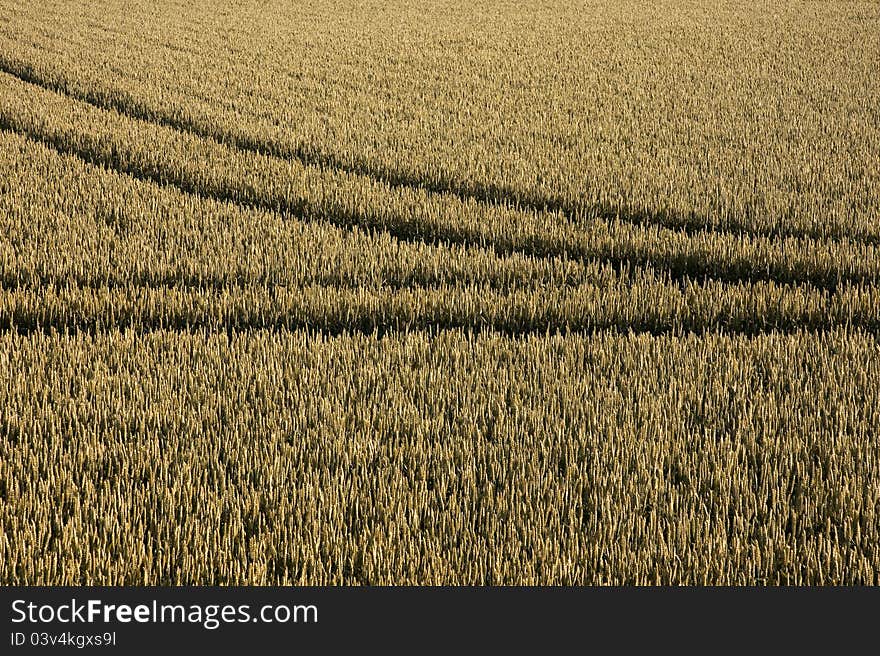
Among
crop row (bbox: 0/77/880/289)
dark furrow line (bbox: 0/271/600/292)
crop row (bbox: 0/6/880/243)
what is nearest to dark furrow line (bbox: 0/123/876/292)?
crop row (bbox: 0/77/880/289)

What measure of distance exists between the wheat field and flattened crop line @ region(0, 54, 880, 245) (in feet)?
0.15

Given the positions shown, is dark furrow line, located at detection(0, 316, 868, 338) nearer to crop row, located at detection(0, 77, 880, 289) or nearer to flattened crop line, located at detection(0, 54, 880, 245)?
crop row, located at detection(0, 77, 880, 289)

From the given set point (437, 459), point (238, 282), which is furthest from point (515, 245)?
point (437, 459)

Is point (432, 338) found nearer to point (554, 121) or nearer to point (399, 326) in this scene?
point (399, 326)

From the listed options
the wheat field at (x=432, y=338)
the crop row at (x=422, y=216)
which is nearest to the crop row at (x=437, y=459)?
the wheat field at (x=432, y=338)

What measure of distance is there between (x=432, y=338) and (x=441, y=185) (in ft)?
13.4

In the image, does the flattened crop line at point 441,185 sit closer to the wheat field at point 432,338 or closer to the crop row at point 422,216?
the wheat field at point 432,338

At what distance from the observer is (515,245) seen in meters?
7.59

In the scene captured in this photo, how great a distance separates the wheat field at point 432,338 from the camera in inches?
132

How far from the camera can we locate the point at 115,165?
1003 cm

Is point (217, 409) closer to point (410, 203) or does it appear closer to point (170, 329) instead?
point (170, 329)

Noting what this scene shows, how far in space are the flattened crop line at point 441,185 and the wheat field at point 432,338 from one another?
5cm

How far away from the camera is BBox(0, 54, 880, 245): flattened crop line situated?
8.02 metres

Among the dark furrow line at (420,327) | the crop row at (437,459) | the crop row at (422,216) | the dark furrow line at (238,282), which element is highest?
the crop row at (422,216)
